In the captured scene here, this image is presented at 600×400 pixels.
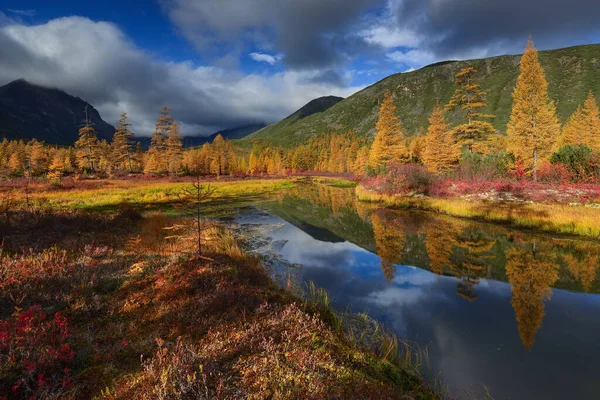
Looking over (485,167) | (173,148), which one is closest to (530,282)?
(485,167)

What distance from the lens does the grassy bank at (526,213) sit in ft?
52.7

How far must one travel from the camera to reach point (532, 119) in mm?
30688

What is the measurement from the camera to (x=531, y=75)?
30.8 metres

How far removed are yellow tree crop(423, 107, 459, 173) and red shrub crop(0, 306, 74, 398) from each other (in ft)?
149

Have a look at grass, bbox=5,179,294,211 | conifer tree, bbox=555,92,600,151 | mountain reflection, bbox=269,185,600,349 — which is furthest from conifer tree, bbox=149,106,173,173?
conifer tree, bbox=555,92,600,151

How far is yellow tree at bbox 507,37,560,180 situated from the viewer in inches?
1165

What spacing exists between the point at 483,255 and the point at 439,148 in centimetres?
3313

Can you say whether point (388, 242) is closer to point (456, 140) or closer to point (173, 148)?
point (456, 140)

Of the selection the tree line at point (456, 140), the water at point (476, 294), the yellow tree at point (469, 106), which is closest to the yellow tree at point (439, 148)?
the tree line at point (456, 140)

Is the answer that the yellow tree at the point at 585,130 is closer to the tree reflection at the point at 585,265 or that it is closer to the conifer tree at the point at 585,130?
the conifer tree at the point at 585,130

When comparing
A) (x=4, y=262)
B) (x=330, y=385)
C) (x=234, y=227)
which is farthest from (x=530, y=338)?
(x=234, y=227)

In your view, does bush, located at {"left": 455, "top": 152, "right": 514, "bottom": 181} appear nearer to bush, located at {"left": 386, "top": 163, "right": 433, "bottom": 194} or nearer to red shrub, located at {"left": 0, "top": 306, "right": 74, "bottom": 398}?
bush, located at {"left": 386, "top": 163, "right": 433, "bottom": 194}

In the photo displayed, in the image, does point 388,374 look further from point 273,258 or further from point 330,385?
point 273,258

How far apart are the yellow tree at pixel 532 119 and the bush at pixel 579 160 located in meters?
1.93
